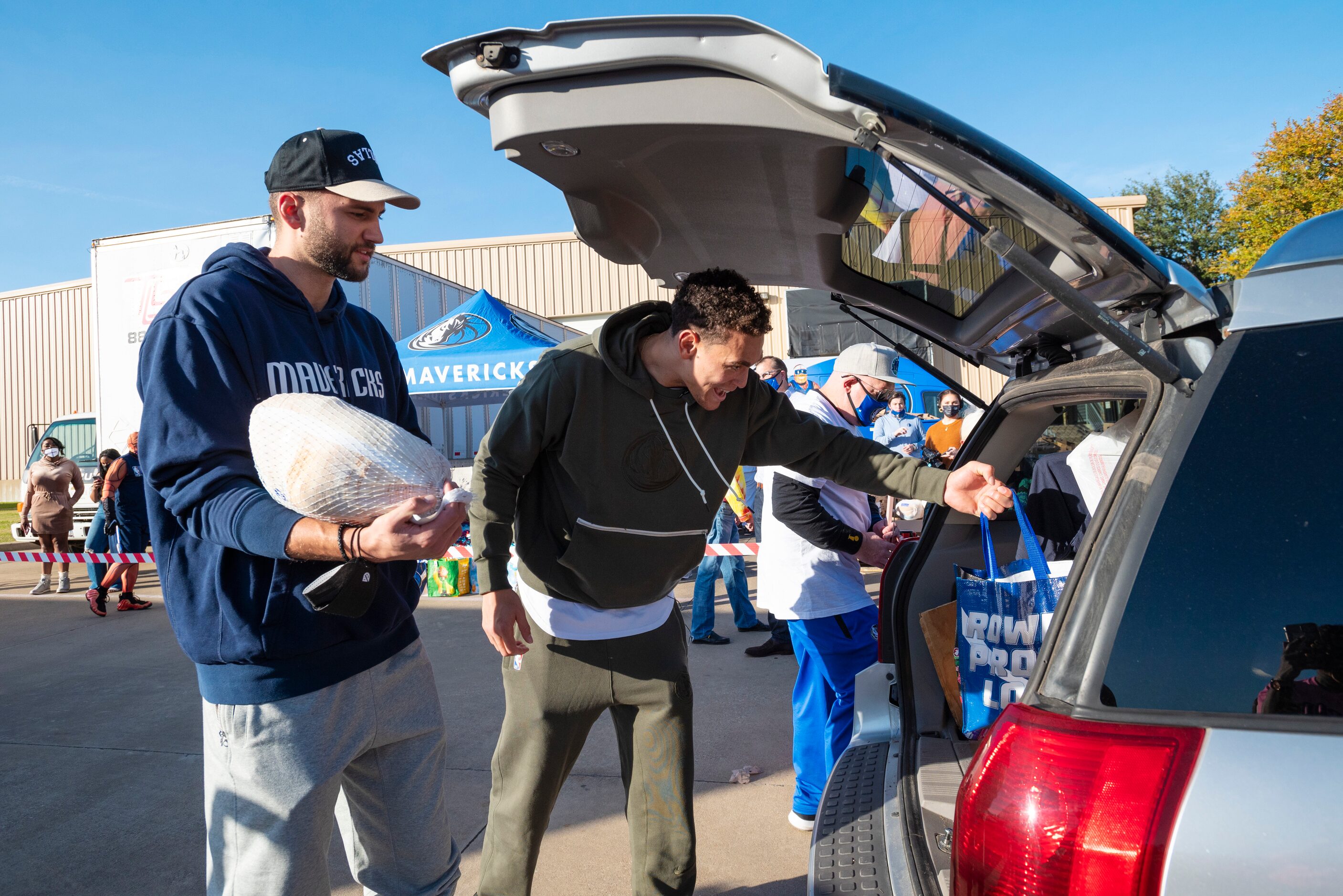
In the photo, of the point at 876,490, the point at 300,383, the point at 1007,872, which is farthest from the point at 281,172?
the point at 1007,872

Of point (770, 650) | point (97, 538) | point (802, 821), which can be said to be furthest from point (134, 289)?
point (802, 821)

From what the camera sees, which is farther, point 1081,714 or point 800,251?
point 800,251

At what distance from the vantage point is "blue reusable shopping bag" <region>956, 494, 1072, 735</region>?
1913 millimetres

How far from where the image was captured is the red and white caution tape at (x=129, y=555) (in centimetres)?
637

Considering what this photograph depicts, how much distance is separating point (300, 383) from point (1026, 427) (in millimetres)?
2012

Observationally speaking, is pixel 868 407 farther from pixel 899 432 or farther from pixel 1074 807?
pixel 899 432

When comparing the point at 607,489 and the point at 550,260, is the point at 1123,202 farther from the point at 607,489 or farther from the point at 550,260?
the point at 607,489

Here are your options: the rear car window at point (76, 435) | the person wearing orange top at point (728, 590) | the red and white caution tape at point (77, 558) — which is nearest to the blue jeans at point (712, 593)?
the person wearing orange top at point (728, 590)

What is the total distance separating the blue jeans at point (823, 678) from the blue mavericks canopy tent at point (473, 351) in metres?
6.37

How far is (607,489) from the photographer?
2227 mm

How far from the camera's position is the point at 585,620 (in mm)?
2271

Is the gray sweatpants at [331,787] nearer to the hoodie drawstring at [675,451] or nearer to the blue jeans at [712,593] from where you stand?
the hoodie drawstring at [675,451]

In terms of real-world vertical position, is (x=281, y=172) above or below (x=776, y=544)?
above

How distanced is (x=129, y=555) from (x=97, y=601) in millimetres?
526
